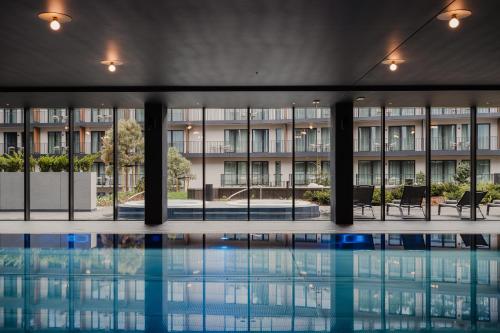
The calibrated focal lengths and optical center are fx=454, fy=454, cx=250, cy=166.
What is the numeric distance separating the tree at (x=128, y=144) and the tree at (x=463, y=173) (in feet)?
26.2

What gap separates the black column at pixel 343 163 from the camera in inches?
418

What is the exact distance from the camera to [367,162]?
11383mm

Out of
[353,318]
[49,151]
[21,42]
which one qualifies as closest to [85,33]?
[21,42]

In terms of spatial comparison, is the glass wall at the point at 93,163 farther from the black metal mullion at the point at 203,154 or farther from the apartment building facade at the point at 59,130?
the black metal mullion at the point at 203,154

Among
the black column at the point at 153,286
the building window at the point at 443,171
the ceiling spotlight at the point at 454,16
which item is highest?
the ceiling spotlight at the point at 454,16

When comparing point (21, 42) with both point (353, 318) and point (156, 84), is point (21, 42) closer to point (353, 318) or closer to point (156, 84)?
point (156, 84)

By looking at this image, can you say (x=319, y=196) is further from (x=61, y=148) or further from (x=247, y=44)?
Answer: (x=61, y=148)

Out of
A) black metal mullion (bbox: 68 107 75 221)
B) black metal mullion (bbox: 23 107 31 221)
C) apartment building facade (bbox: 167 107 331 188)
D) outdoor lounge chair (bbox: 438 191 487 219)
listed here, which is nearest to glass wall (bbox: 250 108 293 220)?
apartment building facade (bbox: 167 107 331 188)

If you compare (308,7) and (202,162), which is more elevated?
(308,7)

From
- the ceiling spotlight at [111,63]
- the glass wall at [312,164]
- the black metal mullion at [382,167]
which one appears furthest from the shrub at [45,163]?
the black metal mullion at [382,167]

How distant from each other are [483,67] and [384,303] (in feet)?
15.1

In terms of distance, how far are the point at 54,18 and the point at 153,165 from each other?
220 inches

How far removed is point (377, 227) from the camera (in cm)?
997

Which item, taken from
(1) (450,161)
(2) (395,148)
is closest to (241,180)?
(2) (395,148)
